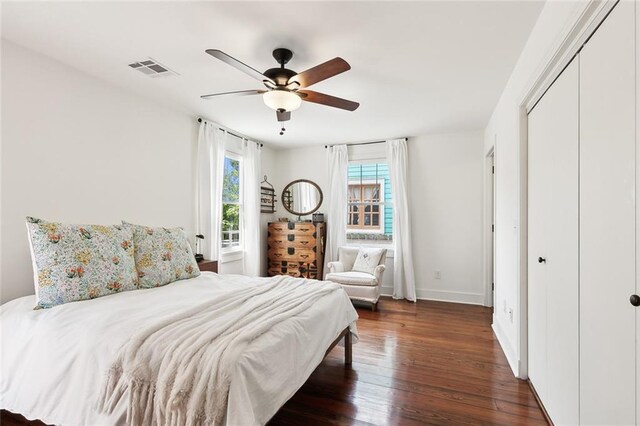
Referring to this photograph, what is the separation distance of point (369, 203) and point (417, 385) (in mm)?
3258

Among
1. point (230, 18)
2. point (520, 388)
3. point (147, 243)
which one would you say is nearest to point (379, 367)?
point (520, 388)

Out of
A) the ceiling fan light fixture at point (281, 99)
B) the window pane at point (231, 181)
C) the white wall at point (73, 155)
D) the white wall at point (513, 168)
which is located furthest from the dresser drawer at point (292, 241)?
the ceiling fan light fixture at point (281, 99)

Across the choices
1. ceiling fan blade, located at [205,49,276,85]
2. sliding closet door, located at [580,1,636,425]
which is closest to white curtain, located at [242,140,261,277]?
ceiling fan blade, located at [205,49,276,85]

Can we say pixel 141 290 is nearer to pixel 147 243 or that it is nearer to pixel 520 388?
pixel 147 243

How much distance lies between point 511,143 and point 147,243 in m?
3.27

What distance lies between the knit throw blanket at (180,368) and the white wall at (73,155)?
64.4 inches

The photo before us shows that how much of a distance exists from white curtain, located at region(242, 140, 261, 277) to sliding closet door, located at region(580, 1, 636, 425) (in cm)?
403

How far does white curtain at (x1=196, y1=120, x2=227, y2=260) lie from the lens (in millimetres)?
3871

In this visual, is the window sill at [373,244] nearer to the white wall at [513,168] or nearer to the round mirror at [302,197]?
the round mirror at [302,197]

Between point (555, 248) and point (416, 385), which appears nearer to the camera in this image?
point (555, 248)

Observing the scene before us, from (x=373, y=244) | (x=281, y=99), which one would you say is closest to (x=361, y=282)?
(x=373, y=244)

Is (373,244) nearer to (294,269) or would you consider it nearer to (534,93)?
(294,269)

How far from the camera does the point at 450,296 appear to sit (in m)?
4.66

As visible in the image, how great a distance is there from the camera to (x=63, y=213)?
2.51 meters
